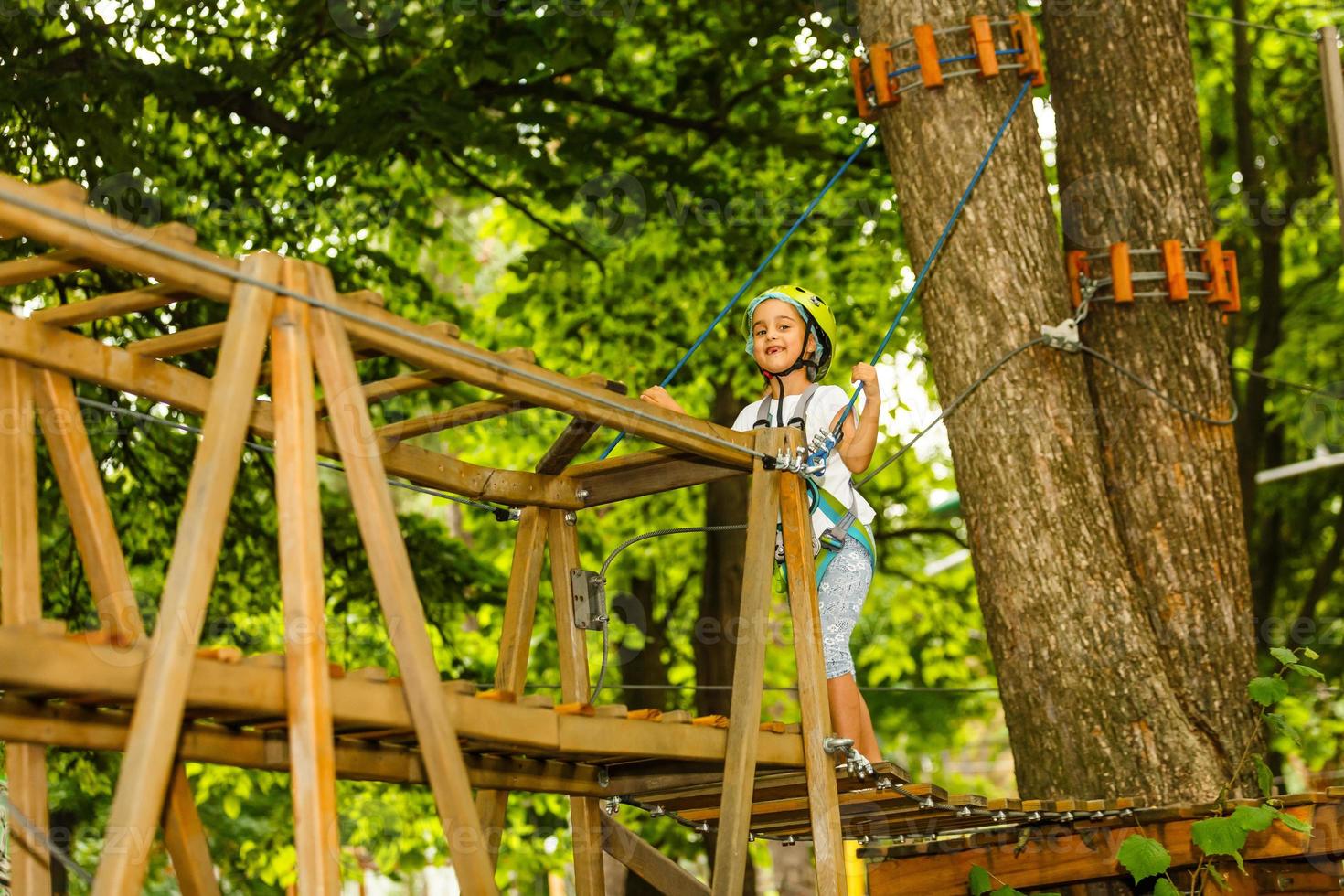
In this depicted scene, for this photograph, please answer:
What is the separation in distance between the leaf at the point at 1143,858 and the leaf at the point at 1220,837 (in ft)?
0.33

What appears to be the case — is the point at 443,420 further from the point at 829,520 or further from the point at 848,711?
the point at 848,711

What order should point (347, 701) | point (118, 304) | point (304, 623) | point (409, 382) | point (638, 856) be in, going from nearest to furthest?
point (304, 623) < point (347, 701) < point (118, 304) < point (409, 382) < point (638, 856)

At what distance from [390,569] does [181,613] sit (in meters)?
0.43

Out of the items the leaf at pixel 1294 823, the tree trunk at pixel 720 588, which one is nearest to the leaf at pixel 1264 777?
the leaf at pixel 1294 823

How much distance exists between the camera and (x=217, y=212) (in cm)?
834

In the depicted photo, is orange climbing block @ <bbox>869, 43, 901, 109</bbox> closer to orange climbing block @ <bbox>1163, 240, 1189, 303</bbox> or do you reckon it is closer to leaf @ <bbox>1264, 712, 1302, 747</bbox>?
orange climbing block @ <bbox>1163, 240, 1189, 303</bbox>

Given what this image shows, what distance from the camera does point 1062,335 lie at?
5074 mm

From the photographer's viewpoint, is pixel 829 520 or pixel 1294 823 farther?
pixel 829 520

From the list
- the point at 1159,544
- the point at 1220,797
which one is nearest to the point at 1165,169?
the point at 1159,544

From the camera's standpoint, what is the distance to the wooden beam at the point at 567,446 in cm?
370

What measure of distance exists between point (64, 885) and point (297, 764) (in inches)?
438

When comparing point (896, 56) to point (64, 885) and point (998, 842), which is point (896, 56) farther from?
point (64, 885)

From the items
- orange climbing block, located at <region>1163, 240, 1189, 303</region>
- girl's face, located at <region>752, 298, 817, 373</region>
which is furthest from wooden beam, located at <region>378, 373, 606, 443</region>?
orange climbing block, located at <region>1163, 240, 1189, 303</region>

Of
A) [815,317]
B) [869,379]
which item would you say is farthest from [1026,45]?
[869,379]
